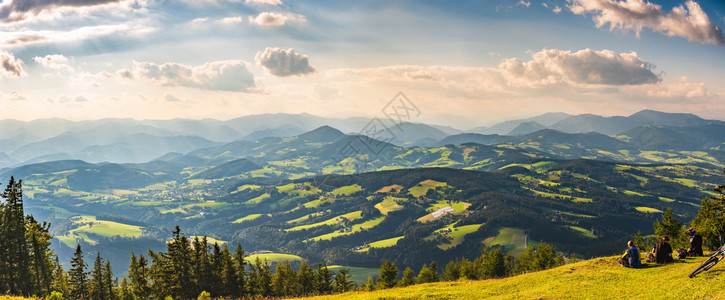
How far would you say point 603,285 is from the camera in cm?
2880

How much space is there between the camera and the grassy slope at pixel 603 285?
2416 centimetres

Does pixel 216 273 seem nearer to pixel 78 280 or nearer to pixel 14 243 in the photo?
pixel 78 280

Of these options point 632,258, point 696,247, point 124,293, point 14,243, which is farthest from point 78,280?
point 696,247

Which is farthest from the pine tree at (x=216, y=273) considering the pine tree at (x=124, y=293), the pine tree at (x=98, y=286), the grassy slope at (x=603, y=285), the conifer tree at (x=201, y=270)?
the grassy slope at (x=603, y=285)

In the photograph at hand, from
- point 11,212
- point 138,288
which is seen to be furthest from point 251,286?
point 11,212

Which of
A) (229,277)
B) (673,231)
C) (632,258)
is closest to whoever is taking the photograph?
(632,258)

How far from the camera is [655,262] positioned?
32.0 meters

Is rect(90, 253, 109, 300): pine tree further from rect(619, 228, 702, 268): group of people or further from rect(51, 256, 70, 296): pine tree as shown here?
rect(619, 228, 702, 268): group of people

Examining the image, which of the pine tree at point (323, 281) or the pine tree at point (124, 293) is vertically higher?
the pine tree at point (124, 293)

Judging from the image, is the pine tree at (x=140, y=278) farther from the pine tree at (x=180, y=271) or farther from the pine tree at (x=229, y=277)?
the pine tree at (x=229, y=277)

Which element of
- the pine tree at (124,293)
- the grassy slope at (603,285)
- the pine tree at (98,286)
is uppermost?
the grassy slope at (603,285)

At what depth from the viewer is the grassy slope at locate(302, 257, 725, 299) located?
79.3 feet

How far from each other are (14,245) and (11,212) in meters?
5.26

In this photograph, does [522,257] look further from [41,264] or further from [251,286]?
[41,264]
